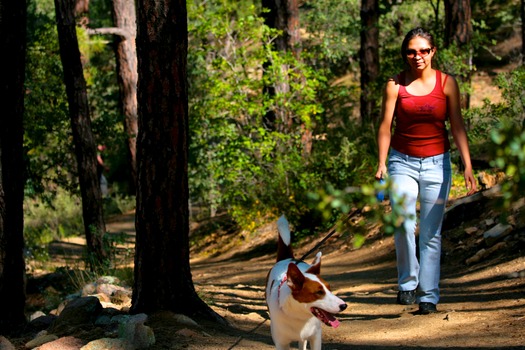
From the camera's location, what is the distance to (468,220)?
1125 cm

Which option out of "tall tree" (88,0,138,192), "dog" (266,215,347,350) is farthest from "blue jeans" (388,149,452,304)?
"tall tree" (88,0,138,192)

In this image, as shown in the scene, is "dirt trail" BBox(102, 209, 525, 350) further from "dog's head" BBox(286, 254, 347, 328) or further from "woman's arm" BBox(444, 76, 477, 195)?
"dog's head" BBox(286, 254, 347, 328)

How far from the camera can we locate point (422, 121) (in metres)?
6.57

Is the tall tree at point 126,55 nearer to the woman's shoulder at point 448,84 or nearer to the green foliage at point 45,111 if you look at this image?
the green foliage at point 45,111

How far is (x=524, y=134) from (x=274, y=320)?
3.15m

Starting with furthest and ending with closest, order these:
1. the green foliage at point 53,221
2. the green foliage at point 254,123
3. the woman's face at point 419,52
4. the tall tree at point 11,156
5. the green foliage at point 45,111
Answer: the green foliage at point 53,221 → the green foliage at point 45,111 → the green foliage at point 254,123 → the tall tree at point 11,156 → the woman's face at point 419,52

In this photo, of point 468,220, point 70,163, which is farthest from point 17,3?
point 70,163

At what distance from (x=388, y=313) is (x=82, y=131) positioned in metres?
6.50

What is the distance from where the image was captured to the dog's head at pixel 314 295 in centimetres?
481

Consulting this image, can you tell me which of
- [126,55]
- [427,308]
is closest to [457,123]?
[427,308]

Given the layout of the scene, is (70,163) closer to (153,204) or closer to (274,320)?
(153,204)

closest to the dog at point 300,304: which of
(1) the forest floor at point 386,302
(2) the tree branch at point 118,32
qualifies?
(1) the forest floor at point 386,302

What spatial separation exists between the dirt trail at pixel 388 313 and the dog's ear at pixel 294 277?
1410 millimetres

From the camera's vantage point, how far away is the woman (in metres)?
6.54
